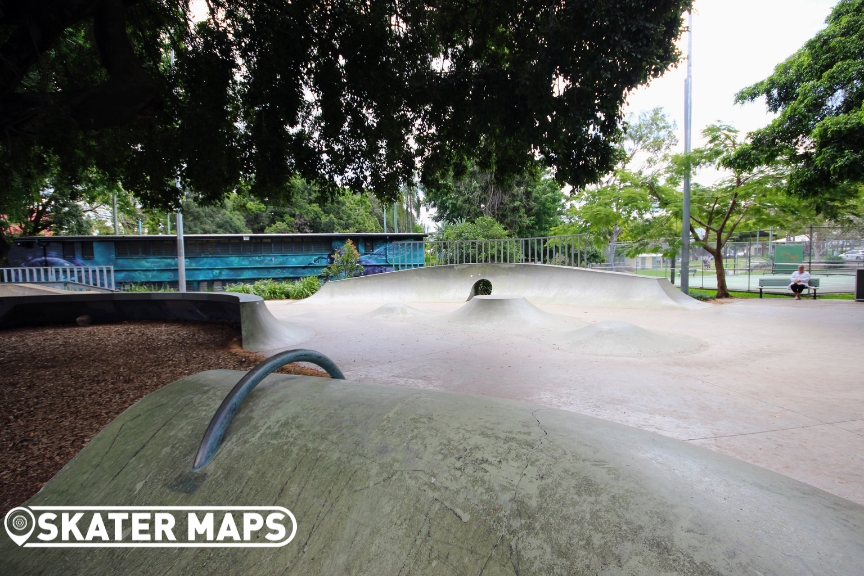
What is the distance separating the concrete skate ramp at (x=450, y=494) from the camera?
Answer: 1069 mm

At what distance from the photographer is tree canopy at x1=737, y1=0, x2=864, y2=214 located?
28.8ft

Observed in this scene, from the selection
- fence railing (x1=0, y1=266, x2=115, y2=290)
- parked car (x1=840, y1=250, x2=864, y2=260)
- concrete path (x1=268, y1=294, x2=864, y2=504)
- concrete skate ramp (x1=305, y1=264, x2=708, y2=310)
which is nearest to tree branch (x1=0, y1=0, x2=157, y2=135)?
concrete path (x1=268, y1=294, x2=864, y2=504)

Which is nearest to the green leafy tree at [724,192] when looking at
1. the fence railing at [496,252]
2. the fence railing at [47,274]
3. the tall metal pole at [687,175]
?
the tall metal pole at [687,175]

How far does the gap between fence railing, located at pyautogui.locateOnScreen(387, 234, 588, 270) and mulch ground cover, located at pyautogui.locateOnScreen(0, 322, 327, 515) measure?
405 inches

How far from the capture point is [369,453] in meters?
1.45

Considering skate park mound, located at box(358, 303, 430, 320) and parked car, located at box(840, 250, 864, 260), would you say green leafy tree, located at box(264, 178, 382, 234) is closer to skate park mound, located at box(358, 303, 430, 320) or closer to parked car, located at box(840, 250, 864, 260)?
skate park mound, located at box(358, 303, 430, 320)

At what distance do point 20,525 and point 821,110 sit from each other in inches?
546

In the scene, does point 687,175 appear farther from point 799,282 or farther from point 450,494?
point 450,494

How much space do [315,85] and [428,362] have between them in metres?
4.12

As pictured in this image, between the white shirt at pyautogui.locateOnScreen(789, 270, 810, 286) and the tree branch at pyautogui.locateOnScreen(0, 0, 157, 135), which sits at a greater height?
the tree branch at pyautogui.locateOnScreen(0, 0, 157, 135)

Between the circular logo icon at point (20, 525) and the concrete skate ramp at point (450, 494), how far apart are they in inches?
1.5

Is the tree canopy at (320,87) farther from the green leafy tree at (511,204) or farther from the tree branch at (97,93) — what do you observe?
the green leafy tree at (511,204)

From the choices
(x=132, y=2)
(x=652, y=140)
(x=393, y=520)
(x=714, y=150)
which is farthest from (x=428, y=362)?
(x=652, y=140)

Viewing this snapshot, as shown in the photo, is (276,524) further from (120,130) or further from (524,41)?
(120,130)
